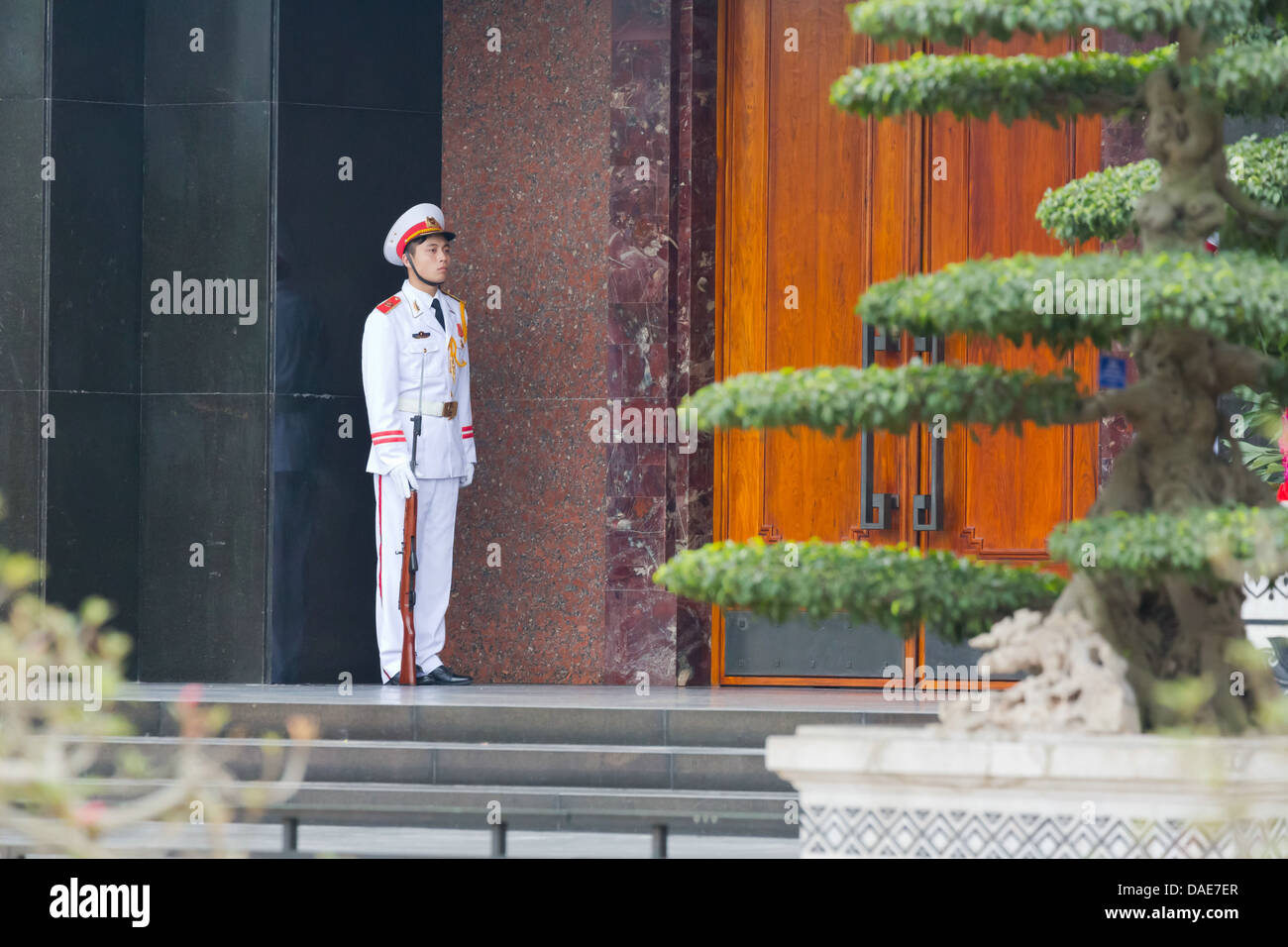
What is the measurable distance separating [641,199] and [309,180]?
1.63 m

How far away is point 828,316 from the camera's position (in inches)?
377

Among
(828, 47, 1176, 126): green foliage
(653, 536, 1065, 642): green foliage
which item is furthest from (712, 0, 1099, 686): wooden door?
(653, 536, 1065, 642): green foliage

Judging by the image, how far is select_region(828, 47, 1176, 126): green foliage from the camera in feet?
16.7

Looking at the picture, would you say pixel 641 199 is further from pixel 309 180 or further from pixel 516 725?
pixel 516 725

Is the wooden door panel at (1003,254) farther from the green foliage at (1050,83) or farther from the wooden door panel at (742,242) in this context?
the green foliage at (1050,83)

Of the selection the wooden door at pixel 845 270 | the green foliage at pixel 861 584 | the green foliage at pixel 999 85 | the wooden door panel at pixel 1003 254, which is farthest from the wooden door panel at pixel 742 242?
the green foliage at pixel 861 584

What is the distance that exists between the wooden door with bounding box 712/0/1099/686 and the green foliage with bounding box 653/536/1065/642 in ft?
13.5

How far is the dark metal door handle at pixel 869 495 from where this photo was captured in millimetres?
9500

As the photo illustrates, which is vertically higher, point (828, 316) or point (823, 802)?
point (828, 316)

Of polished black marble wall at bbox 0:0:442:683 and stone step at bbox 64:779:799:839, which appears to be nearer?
stone step at bbox 64:779:799:839

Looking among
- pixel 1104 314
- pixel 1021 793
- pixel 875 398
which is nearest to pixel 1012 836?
pixel 1021 793

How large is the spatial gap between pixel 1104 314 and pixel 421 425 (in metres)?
4.98

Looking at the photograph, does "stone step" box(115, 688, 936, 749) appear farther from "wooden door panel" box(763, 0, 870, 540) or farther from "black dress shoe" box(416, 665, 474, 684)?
"wooden door panel" box(763, 0, 870, 540)
